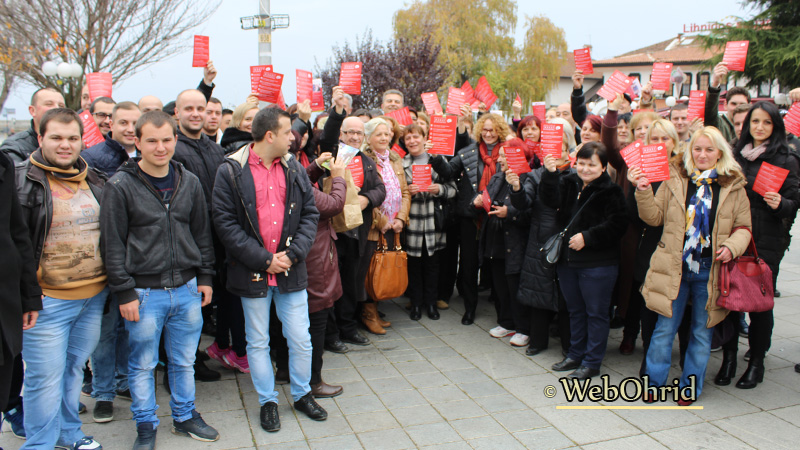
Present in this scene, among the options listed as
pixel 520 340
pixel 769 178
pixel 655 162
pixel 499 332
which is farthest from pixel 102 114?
pixel 769 178

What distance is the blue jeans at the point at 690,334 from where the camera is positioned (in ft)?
13.7

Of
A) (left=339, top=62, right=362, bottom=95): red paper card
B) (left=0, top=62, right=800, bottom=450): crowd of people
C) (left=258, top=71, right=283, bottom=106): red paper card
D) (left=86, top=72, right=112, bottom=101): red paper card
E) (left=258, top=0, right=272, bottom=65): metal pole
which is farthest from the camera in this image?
(left=258, top=0, right=272, bottom=65): metal pole

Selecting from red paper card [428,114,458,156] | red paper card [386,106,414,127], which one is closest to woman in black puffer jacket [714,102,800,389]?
red paper card [428,114,458,156]

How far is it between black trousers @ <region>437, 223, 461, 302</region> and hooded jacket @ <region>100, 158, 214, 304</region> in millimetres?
3217

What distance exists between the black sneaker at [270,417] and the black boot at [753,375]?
3480mm

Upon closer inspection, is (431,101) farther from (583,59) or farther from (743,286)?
(743,286)

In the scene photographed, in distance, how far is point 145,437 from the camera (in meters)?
3.55

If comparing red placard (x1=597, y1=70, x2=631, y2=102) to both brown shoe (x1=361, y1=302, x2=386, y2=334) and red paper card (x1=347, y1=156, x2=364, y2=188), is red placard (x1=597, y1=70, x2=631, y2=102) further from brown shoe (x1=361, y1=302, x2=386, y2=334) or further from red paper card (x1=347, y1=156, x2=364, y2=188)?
brown shoe (x1=361, y1=302, x2=386, y2=334)

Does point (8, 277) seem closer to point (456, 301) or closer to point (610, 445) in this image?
point (610, 445)

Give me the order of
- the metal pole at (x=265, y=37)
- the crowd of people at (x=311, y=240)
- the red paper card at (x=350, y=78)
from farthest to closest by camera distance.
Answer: the metal pole at (x=265, y=37) → the red paper card at (x=350, y=78) → the crowd of people at (x=311, y=240)

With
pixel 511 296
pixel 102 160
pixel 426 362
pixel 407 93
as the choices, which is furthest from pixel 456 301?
pixel 407 93

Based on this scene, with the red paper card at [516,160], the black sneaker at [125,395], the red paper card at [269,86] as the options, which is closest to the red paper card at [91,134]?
the red paper card at [269,86]

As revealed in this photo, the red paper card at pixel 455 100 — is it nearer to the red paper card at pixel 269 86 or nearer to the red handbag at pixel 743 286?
the red paper card at pixel 269 86

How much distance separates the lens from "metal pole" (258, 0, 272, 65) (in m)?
14.8
